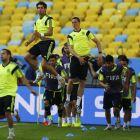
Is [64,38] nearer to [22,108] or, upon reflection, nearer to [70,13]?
[70,13]

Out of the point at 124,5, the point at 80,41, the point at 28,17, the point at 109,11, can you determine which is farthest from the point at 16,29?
the point at 80,41

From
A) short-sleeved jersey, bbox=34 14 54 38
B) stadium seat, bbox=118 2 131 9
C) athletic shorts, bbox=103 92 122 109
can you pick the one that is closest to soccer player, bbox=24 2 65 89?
short-sleeved jersey, bbox=34 14 54 38

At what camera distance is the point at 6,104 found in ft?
32.3

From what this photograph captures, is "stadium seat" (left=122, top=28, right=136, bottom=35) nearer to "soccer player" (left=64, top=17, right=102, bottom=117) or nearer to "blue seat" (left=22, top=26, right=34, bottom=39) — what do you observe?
"blue seat" (left=22, top=26, right=34, bottom=39)

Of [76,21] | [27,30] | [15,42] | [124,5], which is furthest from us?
[27,30]

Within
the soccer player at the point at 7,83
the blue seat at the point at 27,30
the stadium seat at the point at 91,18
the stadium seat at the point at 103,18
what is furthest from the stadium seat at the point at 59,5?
the soccer player at the point at 7,83

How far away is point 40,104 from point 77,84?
1.82 m

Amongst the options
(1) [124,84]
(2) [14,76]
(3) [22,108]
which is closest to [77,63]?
(1) [124,84]

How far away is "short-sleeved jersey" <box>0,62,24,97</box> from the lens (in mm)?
9977

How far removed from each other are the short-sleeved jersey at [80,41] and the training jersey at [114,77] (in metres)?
0.72

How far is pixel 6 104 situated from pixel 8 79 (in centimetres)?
55

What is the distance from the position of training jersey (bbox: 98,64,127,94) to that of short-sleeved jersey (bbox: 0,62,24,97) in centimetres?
277

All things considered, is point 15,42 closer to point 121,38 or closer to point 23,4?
point 23,4

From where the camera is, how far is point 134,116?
543 inches
